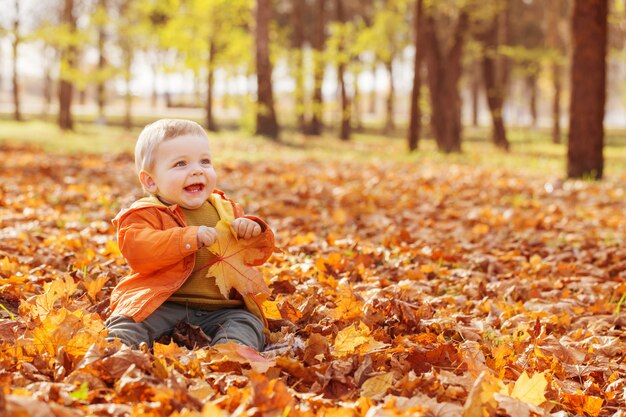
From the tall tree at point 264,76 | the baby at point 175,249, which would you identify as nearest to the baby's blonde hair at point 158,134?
the baby at point 175,249

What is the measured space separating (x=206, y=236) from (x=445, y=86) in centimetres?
1720

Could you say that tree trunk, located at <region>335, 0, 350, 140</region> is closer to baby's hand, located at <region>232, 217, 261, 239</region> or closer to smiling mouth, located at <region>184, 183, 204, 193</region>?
smiling mouth, located at <region>184, 183, 204, 193</region>

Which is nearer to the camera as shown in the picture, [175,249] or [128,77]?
[175,249]

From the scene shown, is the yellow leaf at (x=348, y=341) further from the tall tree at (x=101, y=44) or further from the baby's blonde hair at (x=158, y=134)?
the tall tree at (x=101, y=44)

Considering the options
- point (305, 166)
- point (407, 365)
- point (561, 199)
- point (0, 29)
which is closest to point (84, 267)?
point (407, 365)

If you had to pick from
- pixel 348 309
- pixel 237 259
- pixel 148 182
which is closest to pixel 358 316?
pixel 348 309

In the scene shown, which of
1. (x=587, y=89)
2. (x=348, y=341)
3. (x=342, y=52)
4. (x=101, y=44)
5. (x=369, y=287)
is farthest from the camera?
(x=101, y=44)

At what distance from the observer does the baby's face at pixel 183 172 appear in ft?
9.45

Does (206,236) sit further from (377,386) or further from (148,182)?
(377,386)

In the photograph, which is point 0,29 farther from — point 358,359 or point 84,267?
point 358,359

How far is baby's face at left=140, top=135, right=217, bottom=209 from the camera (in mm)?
2881

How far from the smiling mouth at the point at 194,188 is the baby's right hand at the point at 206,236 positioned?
24cm

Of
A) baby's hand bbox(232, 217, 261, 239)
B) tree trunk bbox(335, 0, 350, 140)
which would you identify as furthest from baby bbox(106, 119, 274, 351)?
tree trunk bbox(335, 0, 350, 140)

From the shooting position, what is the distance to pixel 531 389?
2346 mm
